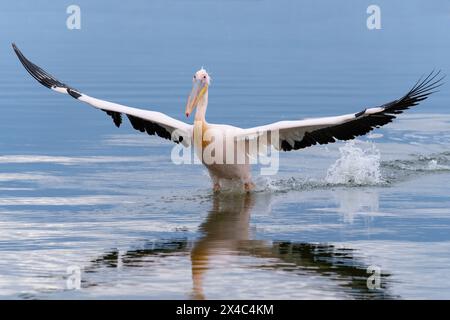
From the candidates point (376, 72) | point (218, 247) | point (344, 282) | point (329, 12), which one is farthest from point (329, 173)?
point (329, 12)

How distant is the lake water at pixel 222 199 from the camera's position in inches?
499

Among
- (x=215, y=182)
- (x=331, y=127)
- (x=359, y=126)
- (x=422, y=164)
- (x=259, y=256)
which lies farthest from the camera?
(x=422, y=164)

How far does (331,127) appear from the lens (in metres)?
17.3

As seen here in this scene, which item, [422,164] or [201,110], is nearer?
[201,110]

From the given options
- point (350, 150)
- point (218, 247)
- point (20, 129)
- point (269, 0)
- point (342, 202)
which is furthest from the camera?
point (269, 0)

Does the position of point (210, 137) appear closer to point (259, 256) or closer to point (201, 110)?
point (201, 110)

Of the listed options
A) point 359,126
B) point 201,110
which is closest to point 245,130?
point 201,110

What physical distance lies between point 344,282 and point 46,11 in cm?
6197

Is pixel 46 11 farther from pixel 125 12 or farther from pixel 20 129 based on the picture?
pixel 20 129

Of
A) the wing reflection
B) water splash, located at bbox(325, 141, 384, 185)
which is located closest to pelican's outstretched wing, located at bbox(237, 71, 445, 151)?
water splash, located at bbox(325, 141, 384, 185)

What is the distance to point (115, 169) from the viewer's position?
19.1m

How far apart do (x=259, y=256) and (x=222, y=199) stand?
11.9 feet

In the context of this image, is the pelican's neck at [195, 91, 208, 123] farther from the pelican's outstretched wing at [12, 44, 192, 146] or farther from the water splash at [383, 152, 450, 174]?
the water splash at [383, 152, 450, 174]

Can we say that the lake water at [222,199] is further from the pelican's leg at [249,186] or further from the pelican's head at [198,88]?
the pelican's head at [198,88]
